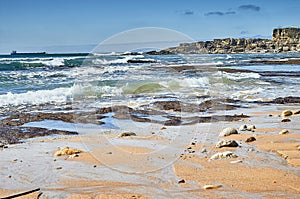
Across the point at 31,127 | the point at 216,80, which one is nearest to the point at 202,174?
the point at 31,127

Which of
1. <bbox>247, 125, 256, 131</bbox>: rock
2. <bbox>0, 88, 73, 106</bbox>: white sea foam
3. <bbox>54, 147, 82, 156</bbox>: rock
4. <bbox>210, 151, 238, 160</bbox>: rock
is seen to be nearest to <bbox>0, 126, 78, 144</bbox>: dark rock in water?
<bbox>54, 147, 82, 156</bbox>: rock

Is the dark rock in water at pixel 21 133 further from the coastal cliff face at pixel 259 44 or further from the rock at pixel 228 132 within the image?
the coastal cliff face at pixel 259 44

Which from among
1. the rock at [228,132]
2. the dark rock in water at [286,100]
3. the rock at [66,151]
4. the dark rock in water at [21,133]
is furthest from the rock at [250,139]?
the dark rock in water at [286,100]

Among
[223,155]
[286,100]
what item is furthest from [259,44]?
[223,155]

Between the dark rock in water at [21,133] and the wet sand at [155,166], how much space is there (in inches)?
17.0

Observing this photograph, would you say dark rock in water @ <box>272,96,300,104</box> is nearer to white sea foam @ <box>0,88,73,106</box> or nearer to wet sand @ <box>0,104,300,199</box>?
A: wet sand @ <box>0,104,300,199</box>

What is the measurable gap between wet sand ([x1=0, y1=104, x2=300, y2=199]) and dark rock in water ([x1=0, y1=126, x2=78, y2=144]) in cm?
43

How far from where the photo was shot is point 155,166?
201 inches

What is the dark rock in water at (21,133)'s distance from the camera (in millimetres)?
7345

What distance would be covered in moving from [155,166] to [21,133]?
13.1ft

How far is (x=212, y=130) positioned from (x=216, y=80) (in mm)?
14275

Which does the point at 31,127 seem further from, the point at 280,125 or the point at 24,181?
the point at 280,125

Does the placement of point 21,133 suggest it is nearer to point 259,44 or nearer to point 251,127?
point 251,127

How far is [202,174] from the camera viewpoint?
4648mm
